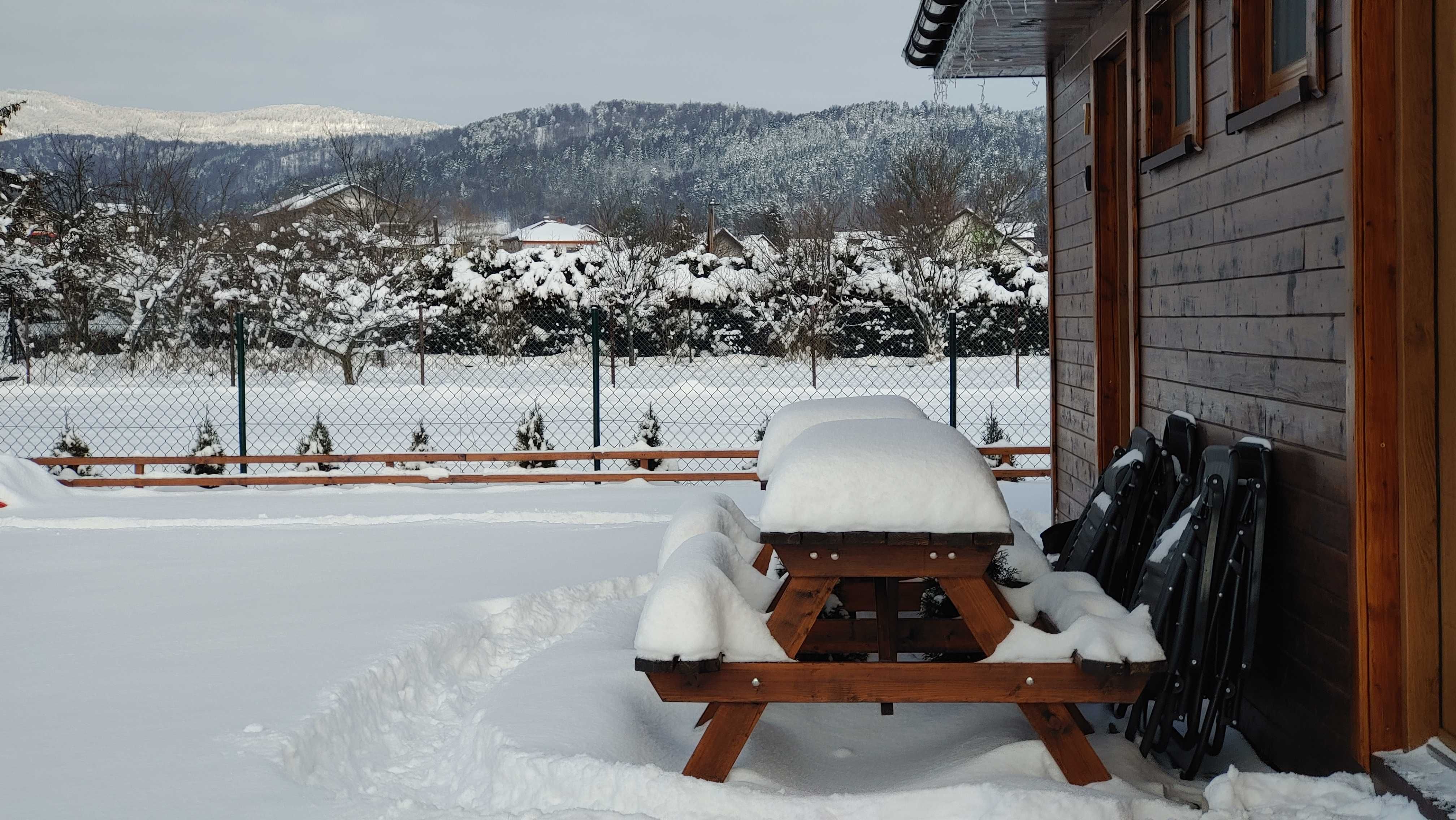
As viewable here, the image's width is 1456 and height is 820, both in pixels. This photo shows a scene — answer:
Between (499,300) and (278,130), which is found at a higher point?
(278,130)

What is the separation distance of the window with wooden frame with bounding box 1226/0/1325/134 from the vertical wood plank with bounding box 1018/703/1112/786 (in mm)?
1737

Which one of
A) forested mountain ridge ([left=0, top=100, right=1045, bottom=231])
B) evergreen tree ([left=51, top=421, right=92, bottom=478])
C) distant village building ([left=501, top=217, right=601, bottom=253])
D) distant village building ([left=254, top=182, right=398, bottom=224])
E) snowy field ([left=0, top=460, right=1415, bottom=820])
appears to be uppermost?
forested mountain ridge ([left=0, top=100, right=1045, bottom=231])

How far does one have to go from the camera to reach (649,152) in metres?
65.6

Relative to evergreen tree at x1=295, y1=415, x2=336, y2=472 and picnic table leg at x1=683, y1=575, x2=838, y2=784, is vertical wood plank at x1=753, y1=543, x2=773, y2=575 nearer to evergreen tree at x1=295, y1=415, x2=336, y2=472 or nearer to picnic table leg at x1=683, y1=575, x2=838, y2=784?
picnic table leg at x1=683, y1=575, x2=838, y2=784

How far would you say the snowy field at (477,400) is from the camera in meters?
12.6

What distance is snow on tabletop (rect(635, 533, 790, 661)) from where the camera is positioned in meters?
2.79

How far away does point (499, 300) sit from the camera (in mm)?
19812

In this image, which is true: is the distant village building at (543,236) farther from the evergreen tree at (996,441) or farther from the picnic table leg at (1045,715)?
the picnic table leg at (1045,715)

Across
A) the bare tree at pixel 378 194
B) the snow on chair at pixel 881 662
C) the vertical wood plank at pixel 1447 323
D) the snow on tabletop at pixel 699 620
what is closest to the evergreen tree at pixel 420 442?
the snow on tabletop at pixel 699 620

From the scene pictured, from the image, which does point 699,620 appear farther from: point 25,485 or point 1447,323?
point 25,485

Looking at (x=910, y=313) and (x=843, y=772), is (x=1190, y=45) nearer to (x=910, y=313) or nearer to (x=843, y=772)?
(x=843, y=772)

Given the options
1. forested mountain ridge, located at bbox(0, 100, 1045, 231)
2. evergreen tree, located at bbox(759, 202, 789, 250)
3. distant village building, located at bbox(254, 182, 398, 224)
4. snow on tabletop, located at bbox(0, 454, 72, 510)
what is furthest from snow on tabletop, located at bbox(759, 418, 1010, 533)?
forested mountain ridge, located at bbox(0, 100, 1045, 231)

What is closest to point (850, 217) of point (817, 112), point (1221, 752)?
point (1221, 752)

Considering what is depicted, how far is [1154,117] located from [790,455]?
2609 mm
